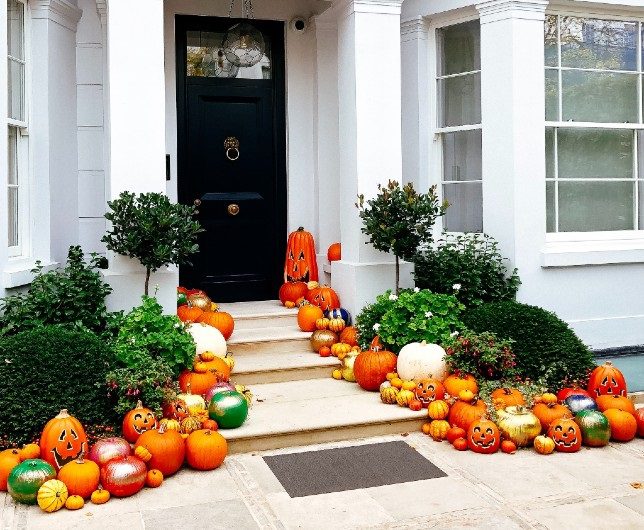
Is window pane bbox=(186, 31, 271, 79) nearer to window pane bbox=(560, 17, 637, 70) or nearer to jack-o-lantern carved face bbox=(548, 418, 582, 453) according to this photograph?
window pane bbox=(560, 17, 637, 70)

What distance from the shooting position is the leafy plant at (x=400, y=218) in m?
6.57

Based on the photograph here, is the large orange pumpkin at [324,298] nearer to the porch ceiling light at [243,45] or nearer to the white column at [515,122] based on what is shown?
the white column at [515,122]

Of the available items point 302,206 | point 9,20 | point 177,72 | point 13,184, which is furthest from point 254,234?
point 9,20

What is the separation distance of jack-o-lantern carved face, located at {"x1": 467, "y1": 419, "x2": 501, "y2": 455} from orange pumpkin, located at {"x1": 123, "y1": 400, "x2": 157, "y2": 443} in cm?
198

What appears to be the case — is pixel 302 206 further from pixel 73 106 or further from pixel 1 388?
pixel 1 388

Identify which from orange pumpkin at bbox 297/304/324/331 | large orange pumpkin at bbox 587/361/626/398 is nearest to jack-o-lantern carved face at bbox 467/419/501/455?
large orange pumpkin at bbox 587/361/626/398

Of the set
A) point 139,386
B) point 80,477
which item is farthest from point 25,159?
point 80,477

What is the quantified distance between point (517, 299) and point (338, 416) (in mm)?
2425

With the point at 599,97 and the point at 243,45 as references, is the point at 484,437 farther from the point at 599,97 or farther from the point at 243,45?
the point at 243,45

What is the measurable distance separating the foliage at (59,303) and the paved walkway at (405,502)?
1514 mm

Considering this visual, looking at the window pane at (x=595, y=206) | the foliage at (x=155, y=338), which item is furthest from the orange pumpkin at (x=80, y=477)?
the window pane at (x=595, y=206)

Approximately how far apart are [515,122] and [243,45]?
101 inches

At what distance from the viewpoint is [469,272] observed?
678 centimetres

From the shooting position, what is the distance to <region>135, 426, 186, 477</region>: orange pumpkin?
4621mm
